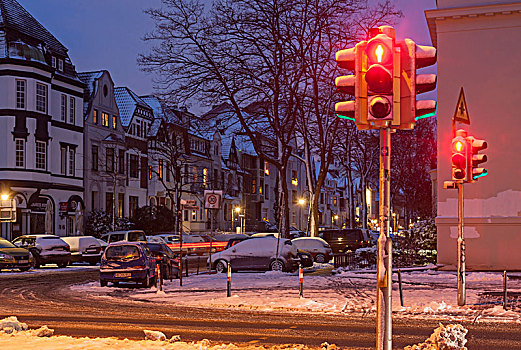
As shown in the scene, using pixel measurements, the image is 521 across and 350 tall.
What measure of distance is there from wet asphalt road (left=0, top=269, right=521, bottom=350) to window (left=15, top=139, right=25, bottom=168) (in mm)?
25930

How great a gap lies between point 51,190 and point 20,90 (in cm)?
724

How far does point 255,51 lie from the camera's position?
99.1ft

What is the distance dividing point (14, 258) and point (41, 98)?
56.6ft

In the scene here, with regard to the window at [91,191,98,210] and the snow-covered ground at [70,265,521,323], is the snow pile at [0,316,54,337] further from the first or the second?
the window at [91,191,98,210]

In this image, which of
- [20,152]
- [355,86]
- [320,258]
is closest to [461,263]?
[355,86]

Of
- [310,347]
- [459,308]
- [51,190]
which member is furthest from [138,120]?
[310,347]

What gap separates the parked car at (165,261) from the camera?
2533cm

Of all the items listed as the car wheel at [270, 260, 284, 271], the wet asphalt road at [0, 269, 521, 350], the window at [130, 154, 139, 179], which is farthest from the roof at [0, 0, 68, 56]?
the wet asphalt road at [0, 269, 521, 350]

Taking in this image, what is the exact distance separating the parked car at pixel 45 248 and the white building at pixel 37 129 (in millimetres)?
8609

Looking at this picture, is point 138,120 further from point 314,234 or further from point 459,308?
point 459,308

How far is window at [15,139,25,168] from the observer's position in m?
43.2

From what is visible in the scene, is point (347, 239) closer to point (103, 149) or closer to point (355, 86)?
point (103, 149)

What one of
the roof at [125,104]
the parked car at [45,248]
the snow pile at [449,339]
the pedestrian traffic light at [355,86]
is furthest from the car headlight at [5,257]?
the roof at [125,104]

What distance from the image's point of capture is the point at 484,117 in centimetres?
2712
